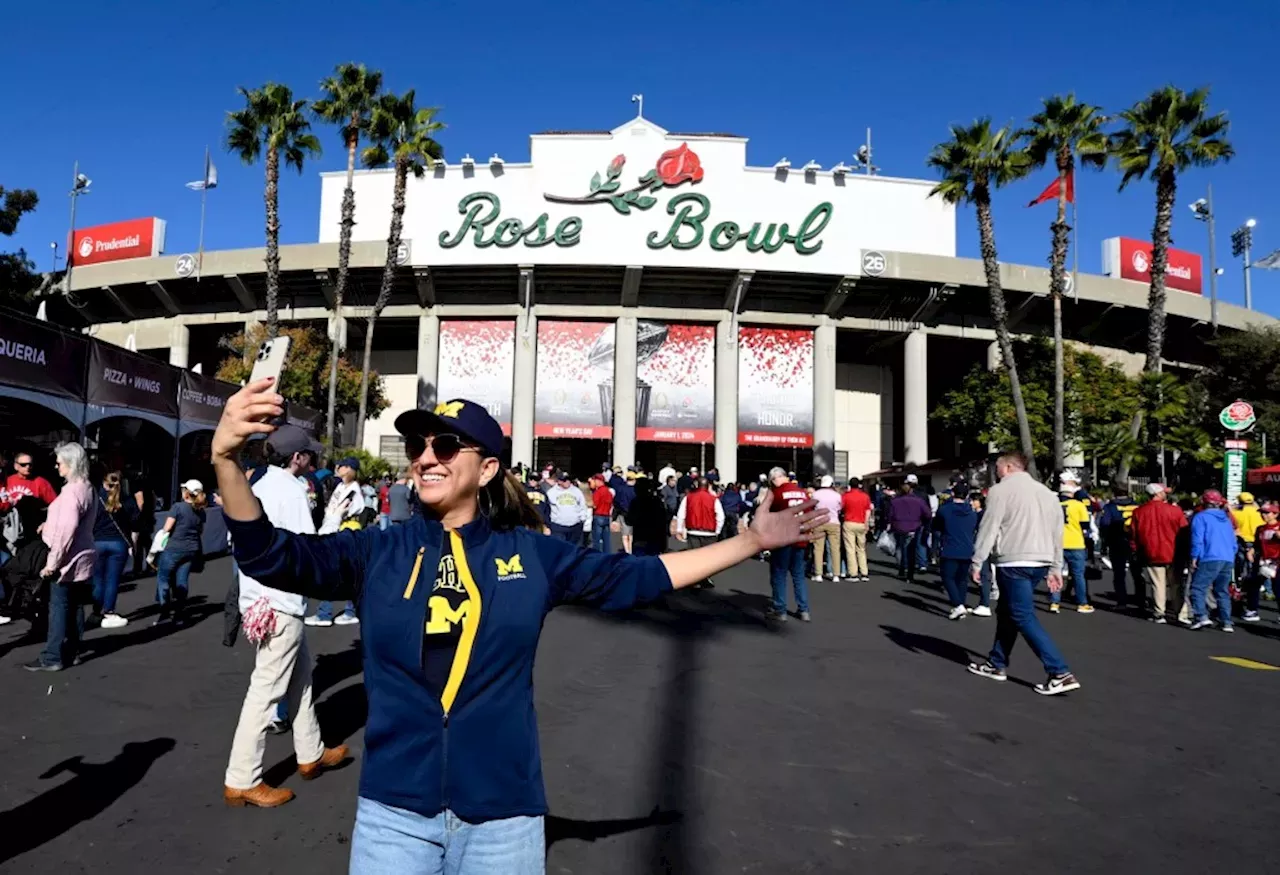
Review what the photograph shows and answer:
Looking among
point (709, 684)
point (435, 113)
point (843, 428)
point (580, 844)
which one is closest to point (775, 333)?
point (843, 428)

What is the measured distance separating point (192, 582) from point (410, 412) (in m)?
12.0

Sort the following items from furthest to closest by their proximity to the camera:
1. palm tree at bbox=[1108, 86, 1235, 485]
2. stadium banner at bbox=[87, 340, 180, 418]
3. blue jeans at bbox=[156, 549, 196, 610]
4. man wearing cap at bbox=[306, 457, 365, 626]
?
1. palm tree at bbox=[1108, 86, 1235, 485]
2. stadium banner at bbox=[87, 340, 180, 418]
3. blue jeans at bbox=[156, 549, 196, 610]
4. man wearing cap at bbox=[306, 457, 365, 626]

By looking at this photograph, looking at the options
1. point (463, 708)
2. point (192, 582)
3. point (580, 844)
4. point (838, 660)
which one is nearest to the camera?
point (463, 708)

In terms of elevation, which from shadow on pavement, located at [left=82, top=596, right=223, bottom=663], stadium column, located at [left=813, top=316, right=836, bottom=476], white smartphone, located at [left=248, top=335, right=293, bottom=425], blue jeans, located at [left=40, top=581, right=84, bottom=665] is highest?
stadium column, located at [left=813, top=316, right=836, bottom=476]

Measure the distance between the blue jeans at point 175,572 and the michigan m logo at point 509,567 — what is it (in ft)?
27.9

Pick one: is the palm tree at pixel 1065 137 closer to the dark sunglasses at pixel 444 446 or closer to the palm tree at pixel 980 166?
the palm tree at pixel 980 166

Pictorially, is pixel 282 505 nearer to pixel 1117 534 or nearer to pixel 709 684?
pixel 709 684

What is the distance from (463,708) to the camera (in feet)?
6.02

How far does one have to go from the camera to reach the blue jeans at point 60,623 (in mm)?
6527

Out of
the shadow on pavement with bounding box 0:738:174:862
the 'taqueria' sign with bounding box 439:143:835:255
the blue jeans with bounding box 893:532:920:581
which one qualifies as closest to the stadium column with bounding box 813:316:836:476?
the 'taqueria' sign with bounding box 439:143:835:255

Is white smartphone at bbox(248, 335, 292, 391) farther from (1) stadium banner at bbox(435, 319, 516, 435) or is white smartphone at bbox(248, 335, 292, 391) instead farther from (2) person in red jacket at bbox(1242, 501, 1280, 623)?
(1) stadium banner at bbox(435, 319, 516, 435)

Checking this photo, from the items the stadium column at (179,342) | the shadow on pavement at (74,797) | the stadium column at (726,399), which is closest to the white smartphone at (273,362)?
the shadow on pavement at (74,797)

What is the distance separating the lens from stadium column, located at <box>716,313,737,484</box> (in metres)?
33.4

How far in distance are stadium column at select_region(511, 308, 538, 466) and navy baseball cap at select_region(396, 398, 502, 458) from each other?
31.1 metres
